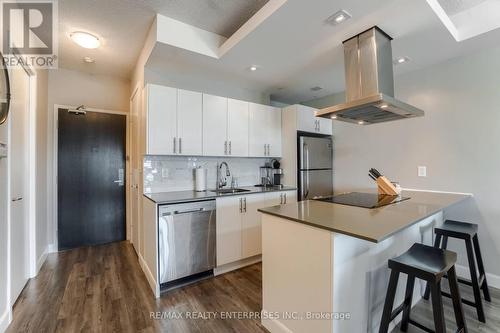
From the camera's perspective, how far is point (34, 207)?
104 inches

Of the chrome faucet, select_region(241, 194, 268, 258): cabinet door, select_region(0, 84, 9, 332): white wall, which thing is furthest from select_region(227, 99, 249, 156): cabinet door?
select_region(0, 84, 9, 332): white wall

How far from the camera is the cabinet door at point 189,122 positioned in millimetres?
2727

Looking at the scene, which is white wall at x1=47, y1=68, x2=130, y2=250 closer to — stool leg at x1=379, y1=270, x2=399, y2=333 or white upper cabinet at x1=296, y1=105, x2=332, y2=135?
white upper cabinet at x1=296, y1=105, x2=332, y2=135

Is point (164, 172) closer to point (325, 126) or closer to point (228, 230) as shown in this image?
point (228, 230)

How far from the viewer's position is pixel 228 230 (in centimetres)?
268

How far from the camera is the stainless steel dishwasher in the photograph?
2.27 m

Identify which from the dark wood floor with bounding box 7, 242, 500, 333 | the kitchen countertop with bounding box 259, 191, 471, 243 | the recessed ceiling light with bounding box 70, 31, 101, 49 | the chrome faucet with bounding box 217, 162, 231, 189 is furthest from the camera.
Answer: the chrome faucet with bounding box 217, 162, 231, 189

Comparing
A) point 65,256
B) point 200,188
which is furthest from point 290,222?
point 65,256

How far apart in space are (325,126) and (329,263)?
2880mm

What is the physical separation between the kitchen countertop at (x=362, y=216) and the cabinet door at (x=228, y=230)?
98 cm

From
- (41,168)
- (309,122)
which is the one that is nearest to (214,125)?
(309,122)

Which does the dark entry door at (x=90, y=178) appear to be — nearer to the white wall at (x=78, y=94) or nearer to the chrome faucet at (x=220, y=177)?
the white wall at (x=78, y=94)

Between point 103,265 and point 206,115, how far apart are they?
2.31 m

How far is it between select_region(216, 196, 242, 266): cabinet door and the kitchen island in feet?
3.06
